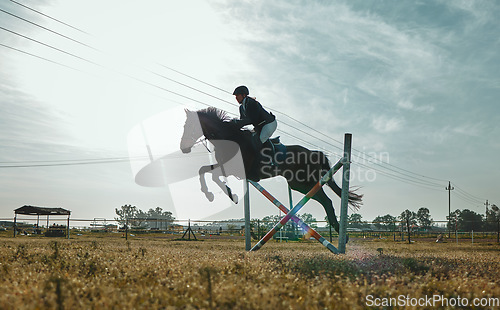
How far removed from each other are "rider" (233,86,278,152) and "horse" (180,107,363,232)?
0.52 ft

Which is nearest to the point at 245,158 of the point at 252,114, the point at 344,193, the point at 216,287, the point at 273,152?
the point at 273,152

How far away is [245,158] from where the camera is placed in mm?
8398

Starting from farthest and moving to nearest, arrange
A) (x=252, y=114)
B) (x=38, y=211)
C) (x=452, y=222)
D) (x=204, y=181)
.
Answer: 1. (x=38, y=211)
2. (x=452, y=222)
3. (x=204, y=181)
4. (x=252, y=114)

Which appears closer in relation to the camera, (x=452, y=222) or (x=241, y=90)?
(x=241, y=90)

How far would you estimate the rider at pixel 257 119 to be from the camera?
8516 millimetres

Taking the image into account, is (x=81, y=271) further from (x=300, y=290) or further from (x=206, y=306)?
(x=300, y=290)

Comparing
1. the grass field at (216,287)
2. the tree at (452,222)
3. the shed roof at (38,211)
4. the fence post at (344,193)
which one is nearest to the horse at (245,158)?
the fence post at (344,193)

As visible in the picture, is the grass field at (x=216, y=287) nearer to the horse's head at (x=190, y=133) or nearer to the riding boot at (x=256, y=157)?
the riding boot at (x=256, y=157)

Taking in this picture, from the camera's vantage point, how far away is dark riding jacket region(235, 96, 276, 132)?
8.52m

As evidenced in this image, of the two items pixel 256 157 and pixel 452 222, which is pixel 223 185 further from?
pixel 452 222

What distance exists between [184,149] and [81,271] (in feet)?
15.3

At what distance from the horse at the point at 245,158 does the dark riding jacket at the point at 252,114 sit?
205 millimetres

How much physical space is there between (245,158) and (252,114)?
1.04m

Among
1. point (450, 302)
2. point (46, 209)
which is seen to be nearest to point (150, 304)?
point (450, 302)
